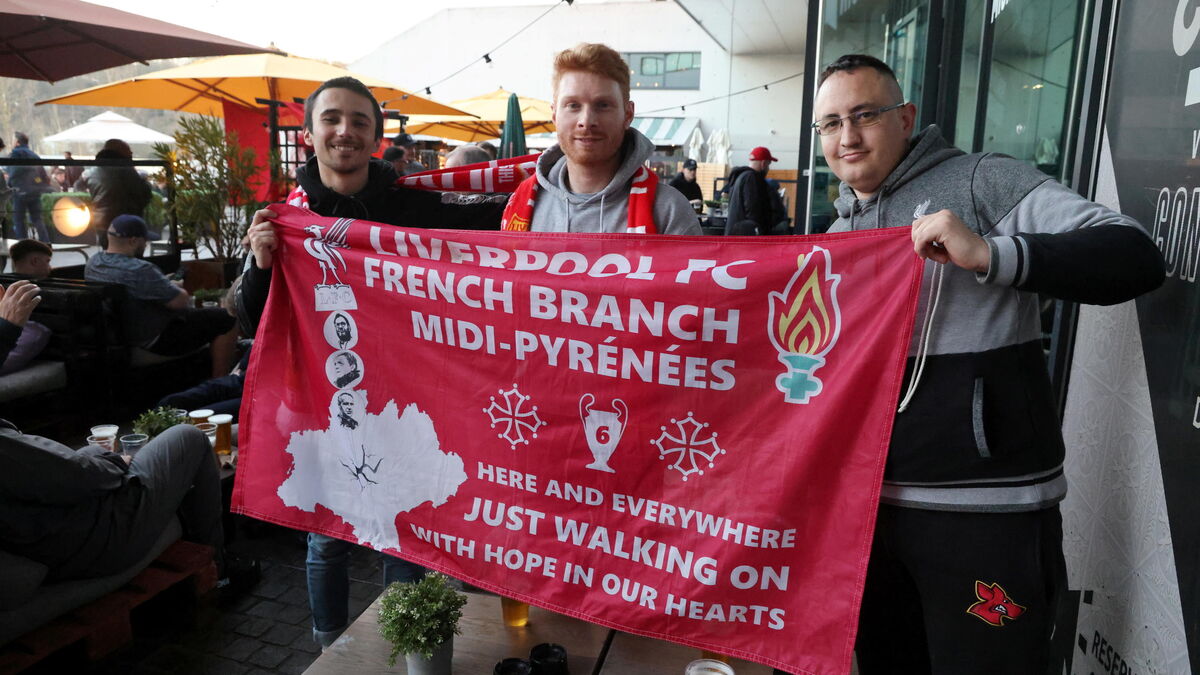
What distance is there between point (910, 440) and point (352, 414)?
165 cm

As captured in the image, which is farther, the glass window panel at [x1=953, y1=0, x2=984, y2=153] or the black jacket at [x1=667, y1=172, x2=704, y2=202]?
the black jacket at [x1=667, y1=172, x2=704, y2=202]

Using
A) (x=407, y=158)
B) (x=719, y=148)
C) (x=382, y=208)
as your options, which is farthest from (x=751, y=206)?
(x=719, y=148)

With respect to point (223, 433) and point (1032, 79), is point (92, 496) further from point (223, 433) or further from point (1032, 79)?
point (1032, 79)

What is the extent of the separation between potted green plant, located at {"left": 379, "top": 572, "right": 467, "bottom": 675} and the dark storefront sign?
1635 mm

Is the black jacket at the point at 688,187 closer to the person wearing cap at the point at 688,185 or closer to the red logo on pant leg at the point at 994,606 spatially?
the person wearing cap at the point at 688,185

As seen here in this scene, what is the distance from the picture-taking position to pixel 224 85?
950 cm

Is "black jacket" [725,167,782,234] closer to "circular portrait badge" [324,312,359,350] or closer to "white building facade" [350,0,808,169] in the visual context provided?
"circular portrait badge" [324,312,359,350]

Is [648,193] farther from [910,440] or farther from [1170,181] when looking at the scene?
[1170,181]

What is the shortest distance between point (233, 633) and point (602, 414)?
Result: 7.41 ft

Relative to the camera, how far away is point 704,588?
78.3 inches

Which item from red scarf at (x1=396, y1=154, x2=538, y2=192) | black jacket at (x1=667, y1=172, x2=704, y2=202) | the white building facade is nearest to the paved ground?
red scarf at (x1=396, y1=154, x2=538, y2=192)

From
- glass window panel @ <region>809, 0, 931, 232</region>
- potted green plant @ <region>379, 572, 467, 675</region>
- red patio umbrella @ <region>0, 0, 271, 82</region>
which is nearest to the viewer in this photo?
potted green plant @ <region>379, 572, 467, 675</region>

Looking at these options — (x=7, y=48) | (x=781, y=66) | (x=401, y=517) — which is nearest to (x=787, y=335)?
(x=401, y=517)

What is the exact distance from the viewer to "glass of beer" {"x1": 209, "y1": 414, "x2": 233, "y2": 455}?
3882mm
